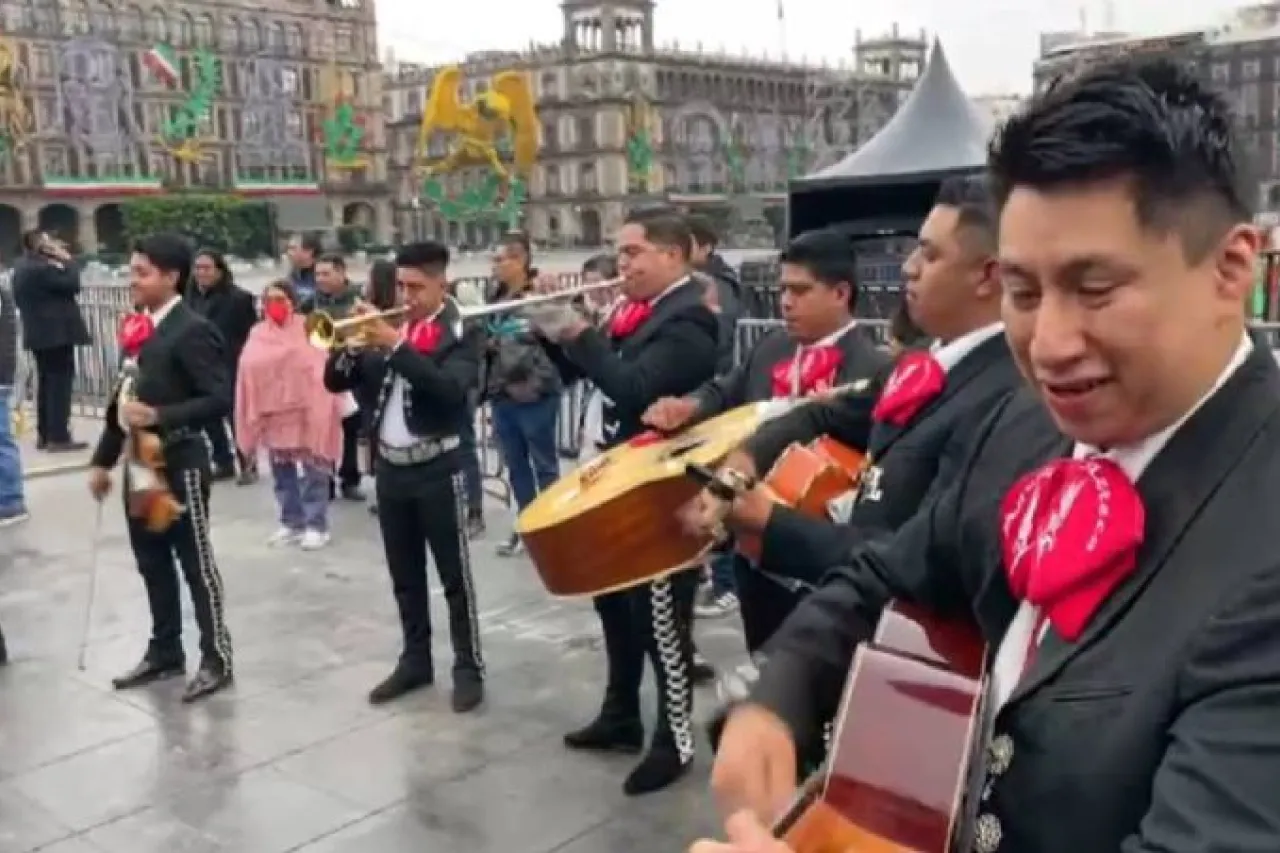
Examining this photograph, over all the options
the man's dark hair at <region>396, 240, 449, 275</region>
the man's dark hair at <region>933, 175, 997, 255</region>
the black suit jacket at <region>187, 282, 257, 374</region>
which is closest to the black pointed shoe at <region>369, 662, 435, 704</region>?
the man's dark hair at <region>396, 240, 449, 275</region>

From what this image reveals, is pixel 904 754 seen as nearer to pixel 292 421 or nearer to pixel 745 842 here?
pixel 745 842

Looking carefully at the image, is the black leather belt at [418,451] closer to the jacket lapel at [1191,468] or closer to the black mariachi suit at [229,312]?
the jacket lapel at [1191,468]

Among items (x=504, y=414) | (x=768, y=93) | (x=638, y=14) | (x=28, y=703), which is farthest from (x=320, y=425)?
(x=768, y=93)

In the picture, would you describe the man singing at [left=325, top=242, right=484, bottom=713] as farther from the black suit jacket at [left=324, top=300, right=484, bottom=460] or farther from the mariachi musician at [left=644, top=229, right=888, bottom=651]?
the mariachi musician at [left=644, top=229, right=888, bottom=651]

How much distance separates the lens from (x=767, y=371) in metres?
4.21

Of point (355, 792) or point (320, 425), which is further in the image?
point (320, 425)

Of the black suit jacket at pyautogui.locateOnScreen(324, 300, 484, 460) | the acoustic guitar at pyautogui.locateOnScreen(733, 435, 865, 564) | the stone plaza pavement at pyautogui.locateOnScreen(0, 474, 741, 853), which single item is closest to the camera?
the acoustic guitar at pyautogui.locateOnScreen(733, 435, 865, 564)

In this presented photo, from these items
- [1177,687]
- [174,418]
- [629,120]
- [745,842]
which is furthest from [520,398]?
[629,120]

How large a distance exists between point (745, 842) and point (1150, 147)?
0.84m

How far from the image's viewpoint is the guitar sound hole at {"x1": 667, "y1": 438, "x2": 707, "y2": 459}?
3.87 m

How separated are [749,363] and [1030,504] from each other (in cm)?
290

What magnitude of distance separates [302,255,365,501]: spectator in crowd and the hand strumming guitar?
759 cm

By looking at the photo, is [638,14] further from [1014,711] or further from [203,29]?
[1014,711]

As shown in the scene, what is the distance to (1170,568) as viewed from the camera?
1285 millimetres
